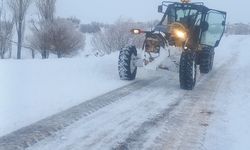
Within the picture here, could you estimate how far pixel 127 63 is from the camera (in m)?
11.9

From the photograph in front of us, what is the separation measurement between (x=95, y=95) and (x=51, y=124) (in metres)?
2.58

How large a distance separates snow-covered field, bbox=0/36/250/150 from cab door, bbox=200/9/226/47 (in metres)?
1.05

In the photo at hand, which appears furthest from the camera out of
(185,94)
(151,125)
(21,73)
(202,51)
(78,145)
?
(202,51)

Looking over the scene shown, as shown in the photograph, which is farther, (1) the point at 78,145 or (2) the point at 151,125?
(2) the point at 151,125

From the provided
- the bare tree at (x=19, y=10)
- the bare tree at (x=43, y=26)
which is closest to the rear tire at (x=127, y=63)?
the bare tree at (x=19, y=10)

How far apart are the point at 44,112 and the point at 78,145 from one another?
1.87 metres

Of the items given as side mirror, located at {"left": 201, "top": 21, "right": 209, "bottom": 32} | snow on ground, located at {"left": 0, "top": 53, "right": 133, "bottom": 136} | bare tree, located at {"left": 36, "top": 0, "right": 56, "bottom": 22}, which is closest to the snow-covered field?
snow on ground, located at {"left": 0, "top": 53, "right": 133, "bottom": 136}

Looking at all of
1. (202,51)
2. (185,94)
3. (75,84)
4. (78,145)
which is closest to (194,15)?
(202,51)

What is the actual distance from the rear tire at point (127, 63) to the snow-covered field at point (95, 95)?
12.4 inches

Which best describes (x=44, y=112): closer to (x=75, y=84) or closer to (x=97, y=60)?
(x=75, y=84)

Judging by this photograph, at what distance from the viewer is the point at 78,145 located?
610 centimetres

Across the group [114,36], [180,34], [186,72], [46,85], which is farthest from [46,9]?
[46,85]

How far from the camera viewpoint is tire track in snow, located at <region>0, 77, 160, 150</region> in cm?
609

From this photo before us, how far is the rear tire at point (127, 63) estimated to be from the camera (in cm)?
1182
